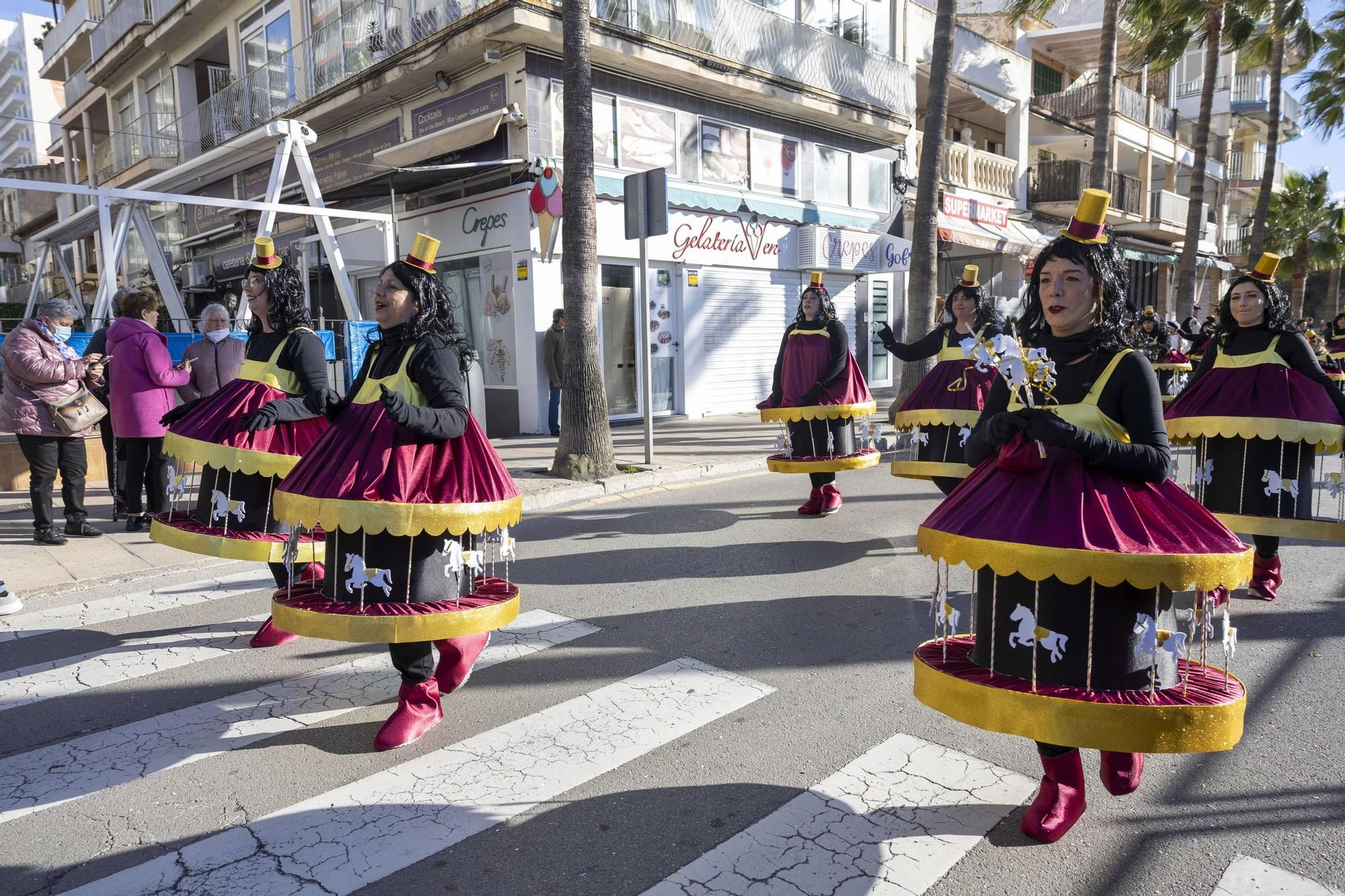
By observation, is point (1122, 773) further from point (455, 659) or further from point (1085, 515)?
point (455, 659)

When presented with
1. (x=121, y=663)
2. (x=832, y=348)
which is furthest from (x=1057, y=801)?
(x=832, y=348)

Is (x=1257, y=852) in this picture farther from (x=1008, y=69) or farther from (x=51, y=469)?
(x=1008, y=69)

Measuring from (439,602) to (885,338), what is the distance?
4607 mm

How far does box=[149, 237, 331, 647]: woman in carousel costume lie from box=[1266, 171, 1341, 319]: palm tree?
40.0 m

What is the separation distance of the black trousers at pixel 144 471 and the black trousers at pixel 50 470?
38 cm

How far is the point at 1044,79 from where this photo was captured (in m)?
27.7

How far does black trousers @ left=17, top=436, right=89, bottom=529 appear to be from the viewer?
7.00 meters

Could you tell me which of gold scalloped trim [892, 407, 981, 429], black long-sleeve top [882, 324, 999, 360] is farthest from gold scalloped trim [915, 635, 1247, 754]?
black long-sleeve top [882, 324, 999, 360]

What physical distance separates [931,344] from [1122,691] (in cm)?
470

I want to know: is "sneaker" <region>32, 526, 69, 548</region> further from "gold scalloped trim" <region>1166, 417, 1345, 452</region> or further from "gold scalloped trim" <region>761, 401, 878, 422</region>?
"gold scalloped trim" <region>1166, 417, 1345, 452</region>

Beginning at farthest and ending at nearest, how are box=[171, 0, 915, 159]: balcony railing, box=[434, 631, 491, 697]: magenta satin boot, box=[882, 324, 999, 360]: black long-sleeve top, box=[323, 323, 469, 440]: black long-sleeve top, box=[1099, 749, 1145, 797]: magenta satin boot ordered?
box=[171, 0, 915, 159]: balcony railing → box=[882, 324, 999, 360]: black long-sleeve top → box=[434, 631, 491, 697]: magenta satin boot → box=[323, 323, 469, 440]: black long-sleeve top → box=[1099, 749, 1145, 797]: magenta satin boot

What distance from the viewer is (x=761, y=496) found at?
9227 mm

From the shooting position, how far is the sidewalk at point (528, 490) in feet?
20.7

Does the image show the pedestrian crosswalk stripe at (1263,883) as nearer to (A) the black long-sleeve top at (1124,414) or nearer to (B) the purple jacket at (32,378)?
(A) the black long-sleeve top at (1124,414)
